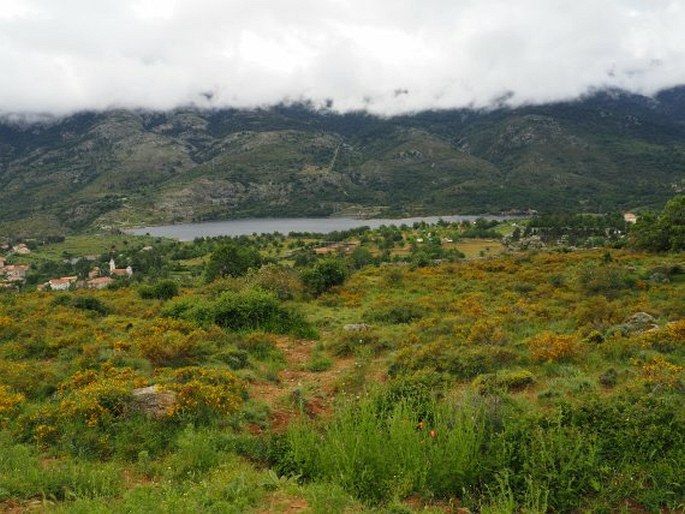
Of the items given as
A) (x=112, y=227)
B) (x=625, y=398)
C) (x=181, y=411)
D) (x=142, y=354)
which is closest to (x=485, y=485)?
(x=625, y=398)

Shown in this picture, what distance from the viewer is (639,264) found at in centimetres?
3231

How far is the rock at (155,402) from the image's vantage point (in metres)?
8.92

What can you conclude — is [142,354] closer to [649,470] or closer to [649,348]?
[649,470]

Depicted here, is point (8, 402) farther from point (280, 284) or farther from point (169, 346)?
point (280, 284)

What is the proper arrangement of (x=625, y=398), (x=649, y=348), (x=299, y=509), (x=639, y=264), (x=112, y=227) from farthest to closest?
(x=112, y=227) < (x=639, y=264) < (x=649, y=348) < (x=625, y=398) < (x=299, y=509)

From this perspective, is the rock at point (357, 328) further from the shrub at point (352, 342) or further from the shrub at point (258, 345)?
the shrub at point (258, 345)

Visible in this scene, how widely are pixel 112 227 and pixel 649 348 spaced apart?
A: 207934 millimetres

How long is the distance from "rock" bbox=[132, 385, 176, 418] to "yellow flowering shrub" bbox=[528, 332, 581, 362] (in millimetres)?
8549

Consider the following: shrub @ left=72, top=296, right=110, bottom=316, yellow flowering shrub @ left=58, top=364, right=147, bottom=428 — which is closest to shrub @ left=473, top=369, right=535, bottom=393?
yellow flowering shrub @ left=58, top=364, right=147, bottom=428

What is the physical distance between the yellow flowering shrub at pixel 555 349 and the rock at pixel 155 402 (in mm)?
8549

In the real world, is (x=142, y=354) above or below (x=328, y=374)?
above

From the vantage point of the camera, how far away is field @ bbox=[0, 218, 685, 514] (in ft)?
20.9

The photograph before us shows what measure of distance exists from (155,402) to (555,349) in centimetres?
946

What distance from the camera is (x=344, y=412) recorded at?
837 centimetres
